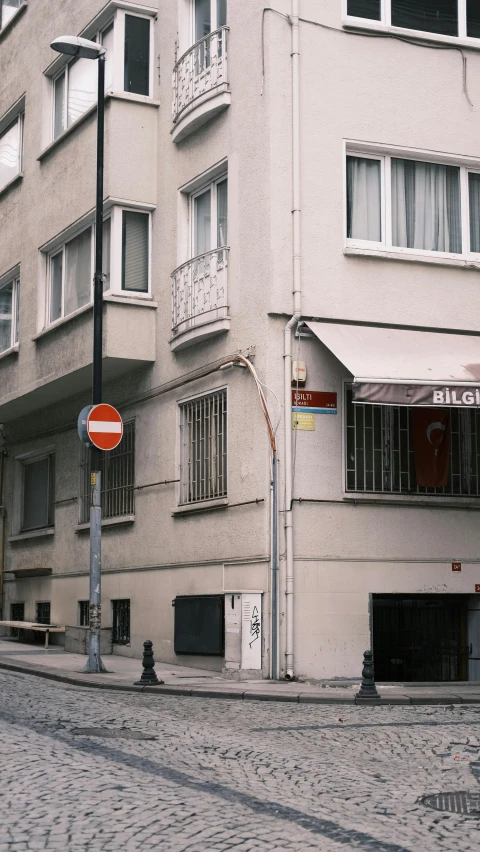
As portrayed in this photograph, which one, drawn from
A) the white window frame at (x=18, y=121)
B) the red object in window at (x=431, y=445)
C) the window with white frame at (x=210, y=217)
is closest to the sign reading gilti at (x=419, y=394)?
the red object in window at (x=431, y=445)

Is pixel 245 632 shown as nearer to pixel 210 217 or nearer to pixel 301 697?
pixel 301 697

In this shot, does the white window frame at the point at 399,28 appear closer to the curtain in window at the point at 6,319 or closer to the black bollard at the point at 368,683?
the black bollard at the point at 368,683

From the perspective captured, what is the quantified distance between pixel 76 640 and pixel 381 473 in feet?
21.7

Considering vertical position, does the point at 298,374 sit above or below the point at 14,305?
below

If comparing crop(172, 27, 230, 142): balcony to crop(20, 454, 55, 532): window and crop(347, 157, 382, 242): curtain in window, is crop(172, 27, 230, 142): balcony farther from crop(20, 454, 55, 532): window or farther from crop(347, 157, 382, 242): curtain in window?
crop(20, 454, 55, 532): window

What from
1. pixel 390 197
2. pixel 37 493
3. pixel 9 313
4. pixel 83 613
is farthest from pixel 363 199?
pixel 37 493

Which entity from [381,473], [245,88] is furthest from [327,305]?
[245,88]

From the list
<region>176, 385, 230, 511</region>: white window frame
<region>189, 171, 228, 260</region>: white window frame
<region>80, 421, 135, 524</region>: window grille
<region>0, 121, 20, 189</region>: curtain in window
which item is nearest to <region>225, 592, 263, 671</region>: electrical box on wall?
<region>176, 385, 230, 511</region>: white window frame

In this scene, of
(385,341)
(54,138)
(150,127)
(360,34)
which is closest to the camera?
(385,341)

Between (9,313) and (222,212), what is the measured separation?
8.11 metres

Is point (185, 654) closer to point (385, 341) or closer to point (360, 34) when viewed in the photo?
point (385, 341)

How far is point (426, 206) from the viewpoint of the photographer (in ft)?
55.4

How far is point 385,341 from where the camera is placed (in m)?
15.4

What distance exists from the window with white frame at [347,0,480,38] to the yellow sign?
5.80 meters
